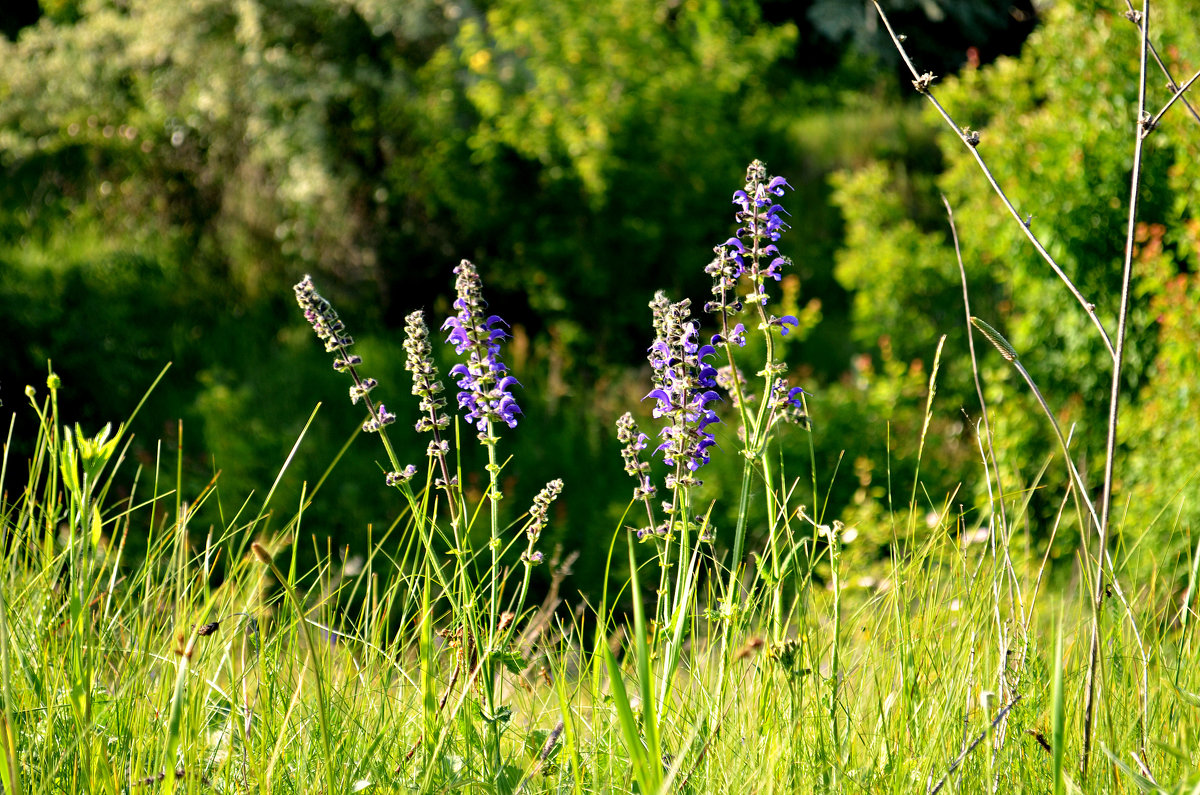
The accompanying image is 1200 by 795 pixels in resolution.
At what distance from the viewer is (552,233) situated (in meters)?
9.08

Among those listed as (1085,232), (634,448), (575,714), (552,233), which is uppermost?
(1085,232)

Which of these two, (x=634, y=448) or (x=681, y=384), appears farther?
(x=634, y=448)

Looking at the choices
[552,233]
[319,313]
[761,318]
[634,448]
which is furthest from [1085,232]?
[552,233]

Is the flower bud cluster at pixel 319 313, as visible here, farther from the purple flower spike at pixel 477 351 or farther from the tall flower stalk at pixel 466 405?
the purple flower spike at pixel 477 351

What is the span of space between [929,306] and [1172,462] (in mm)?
2624

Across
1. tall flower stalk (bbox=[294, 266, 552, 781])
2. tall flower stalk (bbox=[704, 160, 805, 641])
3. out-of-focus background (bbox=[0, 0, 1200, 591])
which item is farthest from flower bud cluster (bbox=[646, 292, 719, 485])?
out-of-focus background (bbox=[0, 0, 1200, 591])

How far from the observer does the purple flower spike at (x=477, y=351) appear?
1.86 meters

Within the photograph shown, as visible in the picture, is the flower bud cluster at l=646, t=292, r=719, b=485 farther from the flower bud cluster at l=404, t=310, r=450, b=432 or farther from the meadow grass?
the flower bud cluster at l=404, t=310, r=450, b=432

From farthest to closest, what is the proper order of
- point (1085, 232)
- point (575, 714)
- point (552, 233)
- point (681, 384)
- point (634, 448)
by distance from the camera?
1. point (552, 233)
2. point (1085, 232)
3. point (575, 714)
4. point (634, 448)
5. point (681, 384)

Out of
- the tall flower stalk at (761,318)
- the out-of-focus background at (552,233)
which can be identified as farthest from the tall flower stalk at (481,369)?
the out-of-focus background at (552,233)

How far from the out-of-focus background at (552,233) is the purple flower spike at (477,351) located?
9.29 feet

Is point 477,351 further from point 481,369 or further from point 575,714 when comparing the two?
point 575,714

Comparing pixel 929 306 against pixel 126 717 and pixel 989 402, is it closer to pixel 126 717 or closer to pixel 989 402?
pixel 989 402

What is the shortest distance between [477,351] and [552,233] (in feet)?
23.9
